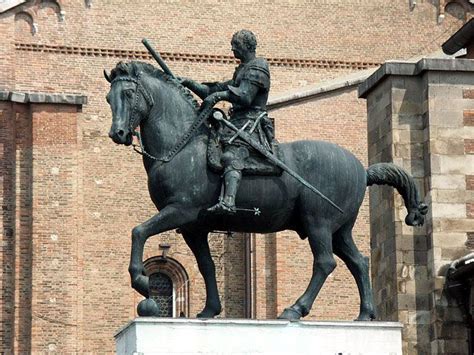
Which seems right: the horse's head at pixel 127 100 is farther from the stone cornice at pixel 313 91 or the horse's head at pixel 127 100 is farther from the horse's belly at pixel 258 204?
the stone cornice at pixel 313 91

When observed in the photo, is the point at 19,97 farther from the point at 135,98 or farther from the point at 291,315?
the point at 291,315

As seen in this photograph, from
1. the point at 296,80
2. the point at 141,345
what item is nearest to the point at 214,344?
the point at 141,345

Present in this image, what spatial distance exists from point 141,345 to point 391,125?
24.2ft

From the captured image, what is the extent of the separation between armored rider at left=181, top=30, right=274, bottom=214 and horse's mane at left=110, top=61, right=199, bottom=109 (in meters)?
0.16

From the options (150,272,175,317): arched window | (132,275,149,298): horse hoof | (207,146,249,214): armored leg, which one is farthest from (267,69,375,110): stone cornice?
(132,275,149,298): horse hoof

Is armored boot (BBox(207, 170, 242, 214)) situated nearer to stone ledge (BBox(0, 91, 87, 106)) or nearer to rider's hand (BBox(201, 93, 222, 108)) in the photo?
rider's hand (BBox(201, 93, 222, 108))

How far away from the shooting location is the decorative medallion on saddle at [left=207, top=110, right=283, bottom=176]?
45.4 ft

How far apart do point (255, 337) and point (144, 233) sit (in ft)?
4.24

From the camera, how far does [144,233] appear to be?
44.6 feet

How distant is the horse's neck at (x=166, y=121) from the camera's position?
13828 millimetres

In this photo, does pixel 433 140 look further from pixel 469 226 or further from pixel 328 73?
pixel 328 73

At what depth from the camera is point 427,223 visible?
1923 centimetres

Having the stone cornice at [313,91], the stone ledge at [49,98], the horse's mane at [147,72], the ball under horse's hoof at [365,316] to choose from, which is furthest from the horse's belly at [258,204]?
the stone cornice at [313,91]

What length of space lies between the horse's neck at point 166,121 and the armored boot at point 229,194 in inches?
21.7
